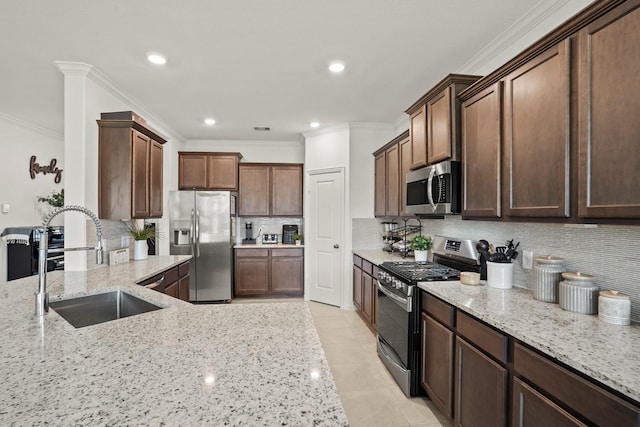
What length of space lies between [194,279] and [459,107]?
4.20 m

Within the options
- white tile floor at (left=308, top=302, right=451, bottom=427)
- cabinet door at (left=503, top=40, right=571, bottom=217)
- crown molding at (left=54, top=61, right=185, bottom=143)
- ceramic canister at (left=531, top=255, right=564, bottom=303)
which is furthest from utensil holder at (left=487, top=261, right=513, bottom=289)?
crown molding at (left=54, top=61, right=185, bottom=143)

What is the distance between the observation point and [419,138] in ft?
9.39

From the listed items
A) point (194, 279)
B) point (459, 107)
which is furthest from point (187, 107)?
point (459, 107)

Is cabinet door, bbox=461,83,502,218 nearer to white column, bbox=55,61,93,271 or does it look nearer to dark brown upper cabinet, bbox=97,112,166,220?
dark brown upper cabinet, bbox=97,112,166,220

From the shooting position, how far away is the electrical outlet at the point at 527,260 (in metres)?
2.06

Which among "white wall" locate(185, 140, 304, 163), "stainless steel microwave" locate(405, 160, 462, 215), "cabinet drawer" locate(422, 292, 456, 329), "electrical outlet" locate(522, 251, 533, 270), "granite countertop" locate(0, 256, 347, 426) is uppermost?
"white wall" locate(185, 140, 304, 163)

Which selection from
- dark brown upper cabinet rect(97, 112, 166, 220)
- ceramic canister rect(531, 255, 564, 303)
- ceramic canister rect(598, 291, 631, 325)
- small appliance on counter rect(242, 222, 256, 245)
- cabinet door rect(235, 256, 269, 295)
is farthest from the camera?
small appliance on counter rect(242, 222, 256, 245)

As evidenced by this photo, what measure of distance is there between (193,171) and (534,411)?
5.21 metres

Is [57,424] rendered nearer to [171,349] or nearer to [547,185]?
[171,349]

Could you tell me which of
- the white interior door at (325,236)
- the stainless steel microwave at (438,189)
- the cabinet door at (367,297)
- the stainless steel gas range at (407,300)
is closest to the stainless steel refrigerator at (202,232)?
the white interior door at (325,236)

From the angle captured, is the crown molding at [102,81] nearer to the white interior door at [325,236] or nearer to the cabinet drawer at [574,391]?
the white interior door at [325,236]

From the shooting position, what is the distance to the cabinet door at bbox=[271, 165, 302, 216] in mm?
5484

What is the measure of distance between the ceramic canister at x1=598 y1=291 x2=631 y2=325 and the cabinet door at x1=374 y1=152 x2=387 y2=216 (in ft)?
8.96

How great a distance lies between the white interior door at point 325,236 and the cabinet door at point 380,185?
1.64ft
